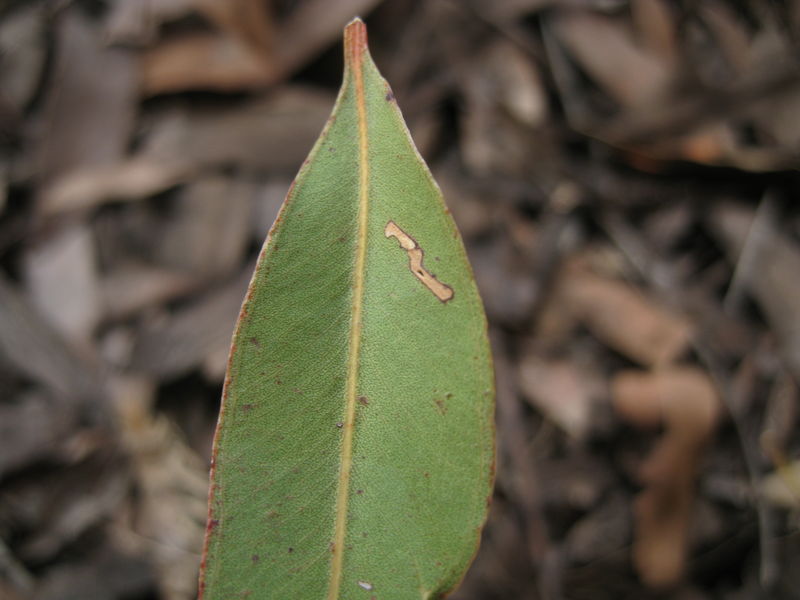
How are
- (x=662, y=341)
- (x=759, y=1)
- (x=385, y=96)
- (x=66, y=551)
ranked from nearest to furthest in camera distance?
(x=385, y=96), (x=66, y=551), (x=662, y=341), (x=759, y=1)

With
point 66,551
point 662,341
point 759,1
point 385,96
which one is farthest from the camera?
point 759,1

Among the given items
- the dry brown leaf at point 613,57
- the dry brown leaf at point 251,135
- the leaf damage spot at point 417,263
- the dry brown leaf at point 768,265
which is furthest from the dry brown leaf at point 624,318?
the leaf damage spot at point 417,263

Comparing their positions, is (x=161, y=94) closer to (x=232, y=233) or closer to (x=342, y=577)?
(x=232, y=233)

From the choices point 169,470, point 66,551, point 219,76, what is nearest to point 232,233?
point 219,76

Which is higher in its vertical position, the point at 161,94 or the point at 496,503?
the point at 161,94

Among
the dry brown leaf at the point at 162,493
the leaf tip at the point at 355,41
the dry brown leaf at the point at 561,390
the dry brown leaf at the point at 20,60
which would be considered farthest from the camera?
the dry brown leaf at the point at 20,60

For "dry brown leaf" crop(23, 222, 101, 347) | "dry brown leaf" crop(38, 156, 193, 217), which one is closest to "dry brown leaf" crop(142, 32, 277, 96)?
"dry brown leaf" crop(38, 156, 193, 217)

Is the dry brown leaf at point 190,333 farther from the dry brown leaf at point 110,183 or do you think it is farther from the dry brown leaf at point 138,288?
the dry brown leaf at point 110,183

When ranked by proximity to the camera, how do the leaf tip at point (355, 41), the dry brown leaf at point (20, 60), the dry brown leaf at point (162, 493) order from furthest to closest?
the dry brown leaf at point (20, 60) → the dry brown leaf at point (162, 493) → the leaf tip at point (355, 41)
